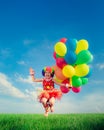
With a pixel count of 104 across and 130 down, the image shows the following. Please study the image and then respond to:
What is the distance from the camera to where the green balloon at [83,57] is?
29.3ft

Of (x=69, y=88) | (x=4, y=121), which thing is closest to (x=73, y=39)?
(x=69, y=88)

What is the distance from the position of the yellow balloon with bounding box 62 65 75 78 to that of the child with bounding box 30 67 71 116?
1.34ft

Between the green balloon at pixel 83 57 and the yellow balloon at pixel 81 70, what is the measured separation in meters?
0.13

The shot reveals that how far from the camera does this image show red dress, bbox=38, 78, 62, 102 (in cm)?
932

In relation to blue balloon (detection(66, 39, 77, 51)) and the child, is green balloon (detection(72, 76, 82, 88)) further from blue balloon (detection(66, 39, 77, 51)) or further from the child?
blue balloon (detection(66, 39, 77, 51))

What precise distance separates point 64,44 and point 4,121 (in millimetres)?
3074

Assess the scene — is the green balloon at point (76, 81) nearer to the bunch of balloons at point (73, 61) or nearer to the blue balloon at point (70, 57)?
the bunch of balloons at point (73, 61)

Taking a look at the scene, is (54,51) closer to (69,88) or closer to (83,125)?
(69,88)

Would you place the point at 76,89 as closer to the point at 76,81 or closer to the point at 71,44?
the point at 76,81

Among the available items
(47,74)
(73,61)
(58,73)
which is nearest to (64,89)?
(58,73)

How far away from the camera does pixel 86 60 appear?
9.00 meters

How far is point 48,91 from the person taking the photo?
9406 mm

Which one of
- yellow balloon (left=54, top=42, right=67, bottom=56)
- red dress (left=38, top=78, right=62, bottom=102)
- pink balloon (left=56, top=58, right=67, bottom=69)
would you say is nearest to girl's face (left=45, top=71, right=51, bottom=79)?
red dress (left=38, top=78, right=62, bottom=102)

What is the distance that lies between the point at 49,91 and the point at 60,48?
1.52 m
